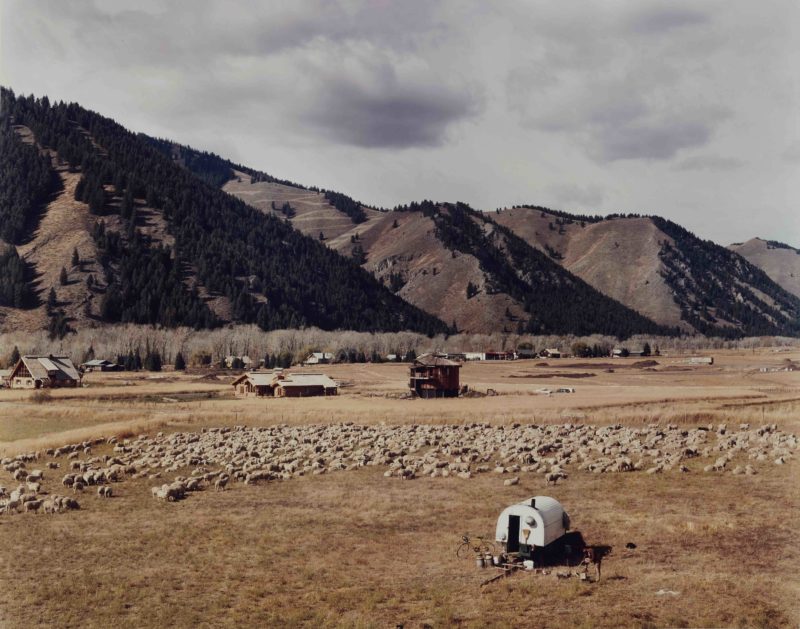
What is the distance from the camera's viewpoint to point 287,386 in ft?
336

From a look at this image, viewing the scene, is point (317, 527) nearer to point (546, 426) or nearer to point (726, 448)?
point (726, 448)

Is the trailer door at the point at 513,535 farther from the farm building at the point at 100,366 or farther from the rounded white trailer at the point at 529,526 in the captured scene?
the farm building at the point at 100,366

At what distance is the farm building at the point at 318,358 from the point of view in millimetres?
185875

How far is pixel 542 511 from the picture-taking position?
26.8 m

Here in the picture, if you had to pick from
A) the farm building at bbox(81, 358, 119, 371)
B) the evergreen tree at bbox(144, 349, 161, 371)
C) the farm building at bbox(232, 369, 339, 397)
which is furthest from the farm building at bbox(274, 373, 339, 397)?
the farm building at bbox(81, 358, 119, 371)

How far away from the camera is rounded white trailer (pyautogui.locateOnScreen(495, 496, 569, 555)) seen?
86.7 ft

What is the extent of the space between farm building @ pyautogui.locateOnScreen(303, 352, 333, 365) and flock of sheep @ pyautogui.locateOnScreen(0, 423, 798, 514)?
123 m

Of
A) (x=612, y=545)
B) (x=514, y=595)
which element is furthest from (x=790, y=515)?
(x=514, y=595)

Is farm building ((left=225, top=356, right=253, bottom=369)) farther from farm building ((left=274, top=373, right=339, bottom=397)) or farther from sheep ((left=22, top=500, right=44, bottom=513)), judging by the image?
sheep ((left=22, top=500, right=44, bottom=513))

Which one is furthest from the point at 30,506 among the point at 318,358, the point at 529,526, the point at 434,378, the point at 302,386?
the point at 318,358

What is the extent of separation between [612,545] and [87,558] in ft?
70.0

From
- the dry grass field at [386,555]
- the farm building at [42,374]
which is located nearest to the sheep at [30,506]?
the dry grass field at [386,555]

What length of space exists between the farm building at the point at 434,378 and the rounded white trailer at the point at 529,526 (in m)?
75.4

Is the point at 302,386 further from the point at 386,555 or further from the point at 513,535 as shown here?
the point at 513,535
